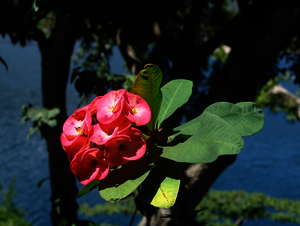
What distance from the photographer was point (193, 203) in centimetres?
251

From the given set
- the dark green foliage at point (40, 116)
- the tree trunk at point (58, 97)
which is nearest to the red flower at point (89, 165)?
the tree trunk at point (58, 97)

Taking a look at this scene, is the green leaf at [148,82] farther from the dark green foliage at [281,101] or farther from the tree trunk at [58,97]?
the dark green foliage at [281,101]

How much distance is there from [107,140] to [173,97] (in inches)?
11.3

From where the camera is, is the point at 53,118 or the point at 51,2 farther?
the point at 53,118

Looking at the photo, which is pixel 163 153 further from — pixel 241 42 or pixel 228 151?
pixel 241 42

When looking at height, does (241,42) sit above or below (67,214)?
above

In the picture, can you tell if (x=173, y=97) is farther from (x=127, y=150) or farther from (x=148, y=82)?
(x=127, y=150)

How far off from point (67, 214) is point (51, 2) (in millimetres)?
2576

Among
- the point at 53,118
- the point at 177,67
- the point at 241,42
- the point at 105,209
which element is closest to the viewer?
the point at 241,42

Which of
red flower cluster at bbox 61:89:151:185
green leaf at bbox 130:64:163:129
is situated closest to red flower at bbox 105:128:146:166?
red flower cluster at bbox 61:89:151:185

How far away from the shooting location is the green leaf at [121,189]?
0.93 m

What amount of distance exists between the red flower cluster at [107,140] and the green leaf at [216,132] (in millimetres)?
90

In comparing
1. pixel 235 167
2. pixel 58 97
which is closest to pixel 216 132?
pixel 58 97

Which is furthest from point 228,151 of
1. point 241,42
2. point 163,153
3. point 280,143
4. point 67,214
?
point 280,143
